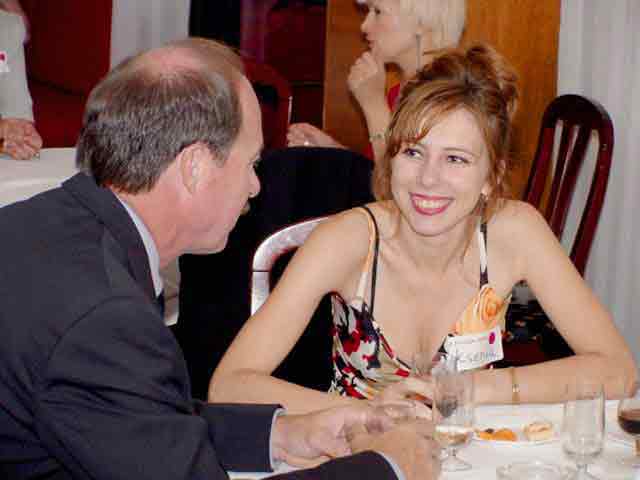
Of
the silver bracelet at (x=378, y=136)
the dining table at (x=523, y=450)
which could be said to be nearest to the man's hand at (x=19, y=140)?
the silver bracelet at (x=378, y=136)

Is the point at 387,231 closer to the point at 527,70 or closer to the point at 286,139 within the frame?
the point at 286,139

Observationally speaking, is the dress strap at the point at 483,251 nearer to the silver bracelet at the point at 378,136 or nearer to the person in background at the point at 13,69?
the silver bracelet at the point at 378,136

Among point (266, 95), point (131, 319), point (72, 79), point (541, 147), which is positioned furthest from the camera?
point (72, 79)

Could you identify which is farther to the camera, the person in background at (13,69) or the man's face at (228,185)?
the person in background at (13,69)

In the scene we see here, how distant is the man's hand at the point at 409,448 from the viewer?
1465mm

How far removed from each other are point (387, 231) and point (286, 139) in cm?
169

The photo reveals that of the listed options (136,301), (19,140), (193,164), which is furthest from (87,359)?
(19,140)

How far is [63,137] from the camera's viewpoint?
5.54m

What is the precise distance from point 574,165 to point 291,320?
5.64 feet

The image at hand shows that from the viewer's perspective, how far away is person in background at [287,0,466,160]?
3805 millimetres

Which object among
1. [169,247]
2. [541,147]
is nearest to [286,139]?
[541,147]

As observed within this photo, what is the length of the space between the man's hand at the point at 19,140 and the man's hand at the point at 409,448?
2152 millimetres

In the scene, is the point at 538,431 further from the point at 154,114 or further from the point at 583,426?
the point at 154,114

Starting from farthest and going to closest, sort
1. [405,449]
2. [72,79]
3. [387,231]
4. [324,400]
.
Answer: [72,79] → [387,231] → [324,400] → [405,449]
